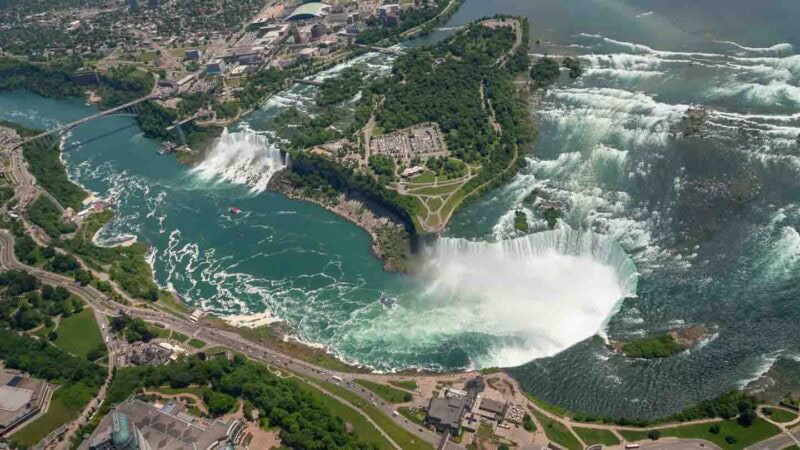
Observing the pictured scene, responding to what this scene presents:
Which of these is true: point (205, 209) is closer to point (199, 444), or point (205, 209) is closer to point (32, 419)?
point (32, 419)

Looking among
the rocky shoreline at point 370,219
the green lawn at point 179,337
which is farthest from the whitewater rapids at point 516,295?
the green lawn at point 179,337

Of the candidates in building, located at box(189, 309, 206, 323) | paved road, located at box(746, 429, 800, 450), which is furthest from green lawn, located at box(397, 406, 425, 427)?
building, located at box(189, 309, 206, 323)

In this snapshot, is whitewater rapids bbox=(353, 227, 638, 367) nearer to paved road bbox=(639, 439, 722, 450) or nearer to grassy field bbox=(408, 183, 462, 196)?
grassy field bbox=(408, 183, 462, 196)

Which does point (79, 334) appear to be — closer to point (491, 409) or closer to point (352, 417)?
point (352, 417)

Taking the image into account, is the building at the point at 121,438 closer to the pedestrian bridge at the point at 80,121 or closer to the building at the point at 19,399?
the building at the point at 19,399

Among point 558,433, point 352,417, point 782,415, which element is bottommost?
point 352,417

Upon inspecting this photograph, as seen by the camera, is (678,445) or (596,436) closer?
(678,445)

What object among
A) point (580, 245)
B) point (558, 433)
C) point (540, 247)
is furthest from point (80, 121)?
point (558, 433)

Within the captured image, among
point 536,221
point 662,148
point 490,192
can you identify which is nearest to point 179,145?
point 490,192
